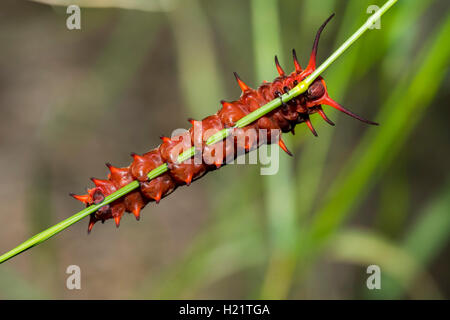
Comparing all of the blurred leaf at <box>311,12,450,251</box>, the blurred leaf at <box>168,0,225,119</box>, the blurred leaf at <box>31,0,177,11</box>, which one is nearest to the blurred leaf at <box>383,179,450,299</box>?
the blurred leaf at <box>311,12,450,251</box>

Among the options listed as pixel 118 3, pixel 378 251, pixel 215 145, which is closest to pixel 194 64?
pixel 118 3

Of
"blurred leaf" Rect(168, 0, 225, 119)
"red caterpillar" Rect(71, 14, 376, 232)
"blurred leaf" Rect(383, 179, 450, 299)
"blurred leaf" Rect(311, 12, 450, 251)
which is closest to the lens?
"red caterpillar" Rect(71, 14, 376, 232)

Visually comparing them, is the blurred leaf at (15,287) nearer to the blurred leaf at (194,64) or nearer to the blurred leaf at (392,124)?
the blurred leaf at (194,64)

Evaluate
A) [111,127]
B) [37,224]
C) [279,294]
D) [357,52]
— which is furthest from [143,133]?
[357,52]

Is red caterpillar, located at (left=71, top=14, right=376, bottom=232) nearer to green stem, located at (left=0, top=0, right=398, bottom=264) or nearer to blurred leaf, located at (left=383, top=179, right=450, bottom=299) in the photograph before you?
green stem, located at (left=0, top=0, right=398, bottom=264)

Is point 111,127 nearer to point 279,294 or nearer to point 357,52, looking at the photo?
point 279,294

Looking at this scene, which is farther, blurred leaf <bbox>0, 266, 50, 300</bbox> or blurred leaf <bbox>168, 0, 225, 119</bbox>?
blurred leaf <bbox>168, 0, 225, 119</bbox>

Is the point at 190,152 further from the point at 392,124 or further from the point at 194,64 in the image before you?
the point at 194,64
